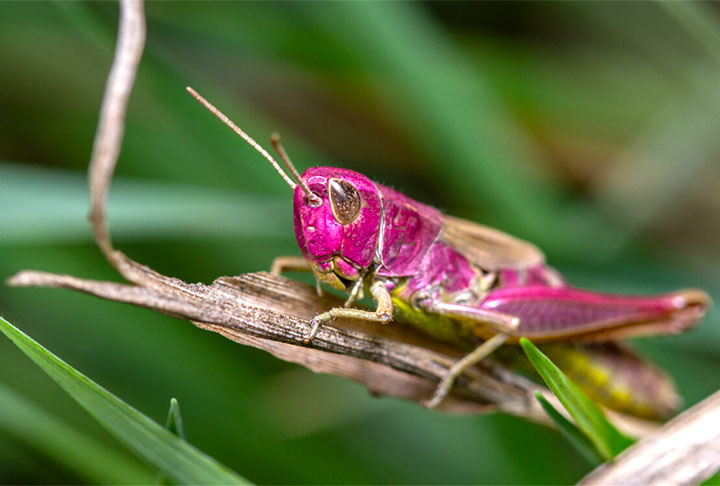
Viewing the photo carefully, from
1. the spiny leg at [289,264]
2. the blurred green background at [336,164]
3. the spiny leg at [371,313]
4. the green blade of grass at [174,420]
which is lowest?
the green blade of grass at [174,420]

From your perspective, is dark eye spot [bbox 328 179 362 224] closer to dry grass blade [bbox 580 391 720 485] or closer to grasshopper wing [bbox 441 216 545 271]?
grasshopper wing [bbox 441 216 545 271]

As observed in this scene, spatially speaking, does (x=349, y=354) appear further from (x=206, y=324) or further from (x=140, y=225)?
(x=140, y=225)

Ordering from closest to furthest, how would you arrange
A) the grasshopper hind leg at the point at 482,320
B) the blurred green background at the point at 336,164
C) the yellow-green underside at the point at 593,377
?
the grasshopper hind leg at the point at 482,320, the yellow-green underside at the point at 593,377, the blurred green background at the point at 336,164

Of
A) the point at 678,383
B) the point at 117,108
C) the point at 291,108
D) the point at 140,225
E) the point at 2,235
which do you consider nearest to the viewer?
the point at 117,108

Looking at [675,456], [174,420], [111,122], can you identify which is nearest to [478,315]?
[675,456]

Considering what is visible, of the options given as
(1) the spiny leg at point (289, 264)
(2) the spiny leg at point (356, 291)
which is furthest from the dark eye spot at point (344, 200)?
(1) the spiny leg at point (289, 264)

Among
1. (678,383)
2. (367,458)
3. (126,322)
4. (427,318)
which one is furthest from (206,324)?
(678,383)

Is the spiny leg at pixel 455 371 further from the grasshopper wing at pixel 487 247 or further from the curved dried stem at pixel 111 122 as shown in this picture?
the curved dried stem at pixel 111 122
